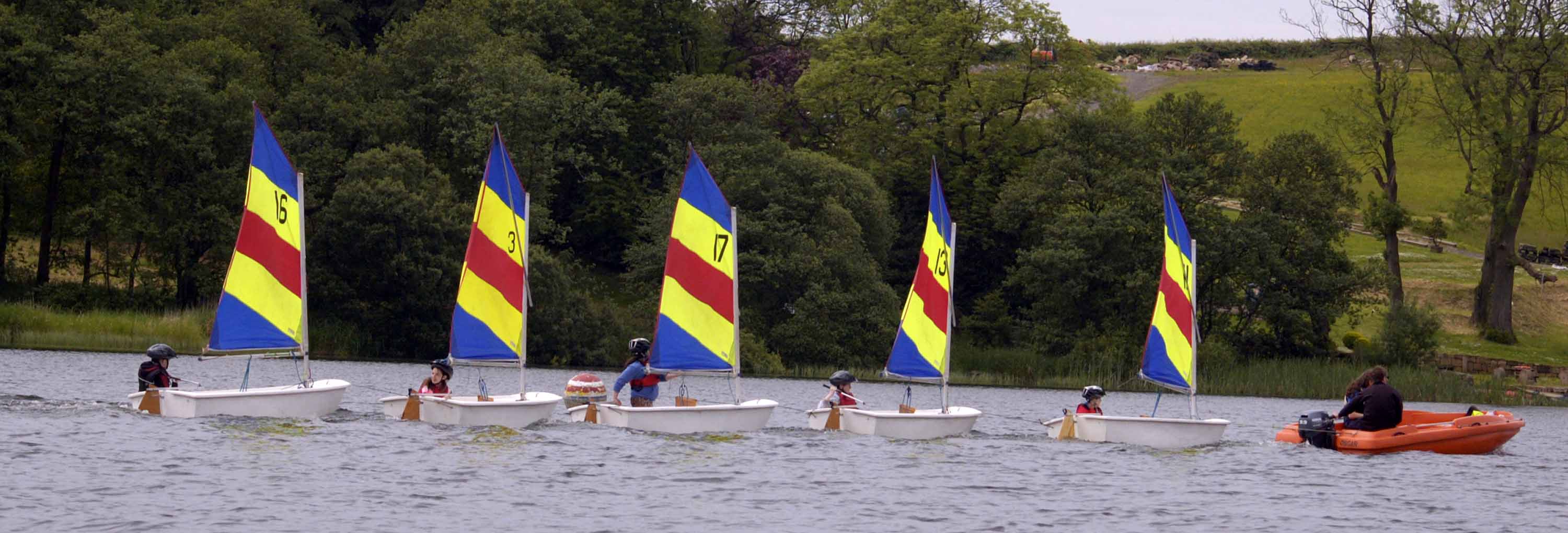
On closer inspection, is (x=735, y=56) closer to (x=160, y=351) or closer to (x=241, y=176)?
(x=241, y=176)

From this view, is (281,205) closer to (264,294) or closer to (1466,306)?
(264,294)

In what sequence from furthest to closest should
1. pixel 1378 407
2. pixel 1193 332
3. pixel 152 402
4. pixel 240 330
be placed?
pixel 1378 407, pixel 1193 332, pixel 240 330, pixel 152 402

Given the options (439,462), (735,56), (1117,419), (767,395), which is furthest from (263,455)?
(735,56)

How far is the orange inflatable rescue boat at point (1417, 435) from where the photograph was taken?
30.5 metres

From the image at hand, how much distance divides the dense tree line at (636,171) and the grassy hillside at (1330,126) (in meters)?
10.2

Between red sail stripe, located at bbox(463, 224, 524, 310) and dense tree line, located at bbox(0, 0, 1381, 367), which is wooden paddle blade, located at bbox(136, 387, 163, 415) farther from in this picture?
dense tree line, located at bbox(0, 0, 1381, 367)

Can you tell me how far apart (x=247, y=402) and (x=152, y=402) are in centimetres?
173

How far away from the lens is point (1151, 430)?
29.0m

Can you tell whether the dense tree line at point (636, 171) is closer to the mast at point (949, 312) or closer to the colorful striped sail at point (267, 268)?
the colorful striped sail at point (267, 268)

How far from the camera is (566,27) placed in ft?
260

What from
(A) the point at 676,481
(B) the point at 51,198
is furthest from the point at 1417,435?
(B) the point at 51,198

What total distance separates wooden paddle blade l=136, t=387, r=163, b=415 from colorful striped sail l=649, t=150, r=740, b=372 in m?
7.99

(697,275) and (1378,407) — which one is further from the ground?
(697,275)

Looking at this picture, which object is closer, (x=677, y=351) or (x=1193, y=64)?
→ (x=677, y=351)
